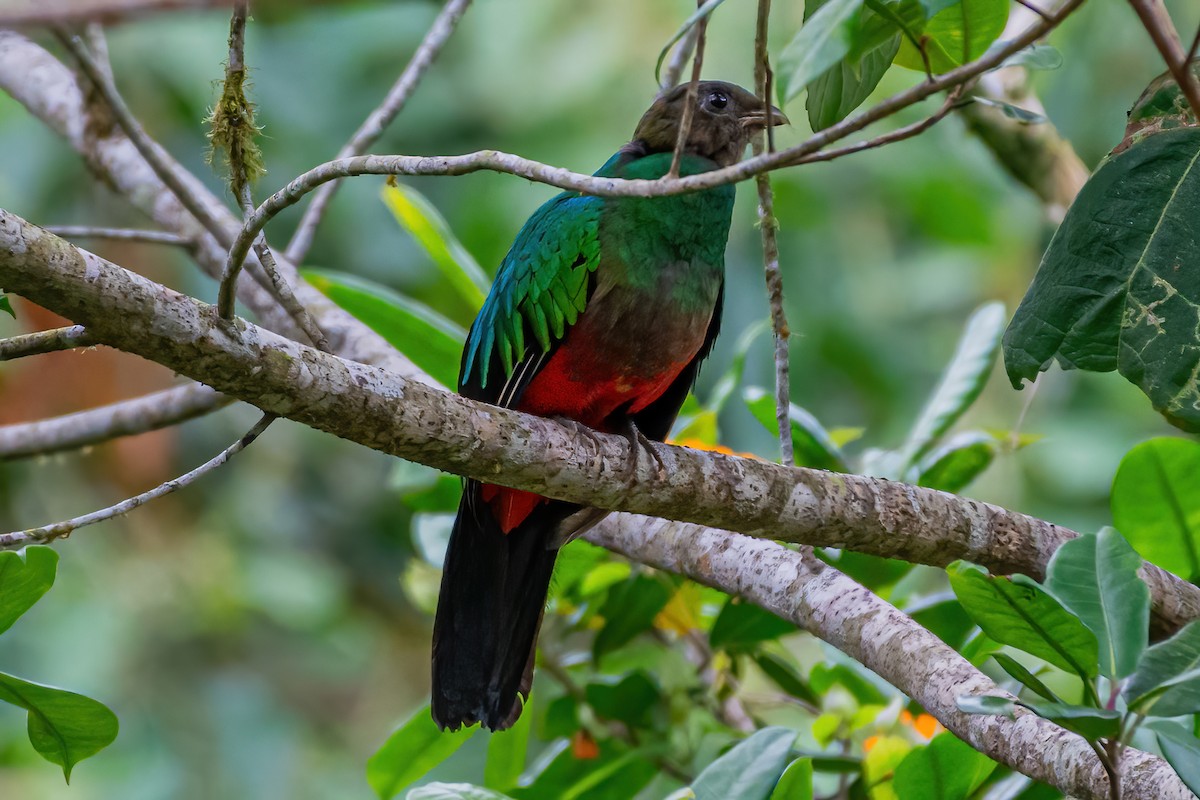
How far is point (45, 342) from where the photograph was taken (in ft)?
5.56

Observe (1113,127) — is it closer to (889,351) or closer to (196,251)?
(889,351)

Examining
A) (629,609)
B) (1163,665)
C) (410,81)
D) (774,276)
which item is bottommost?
(629,609)

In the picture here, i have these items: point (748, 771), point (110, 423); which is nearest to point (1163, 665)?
point (748, 771)

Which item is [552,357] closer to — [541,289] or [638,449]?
[541,289]

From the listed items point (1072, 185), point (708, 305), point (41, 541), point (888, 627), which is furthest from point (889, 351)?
point (41, 541)

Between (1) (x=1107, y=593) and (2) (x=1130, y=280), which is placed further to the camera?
(2) (x=1130, y=280)

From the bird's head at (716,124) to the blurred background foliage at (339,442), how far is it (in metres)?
2.17

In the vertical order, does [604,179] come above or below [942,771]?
above

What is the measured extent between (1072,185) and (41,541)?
3.16m

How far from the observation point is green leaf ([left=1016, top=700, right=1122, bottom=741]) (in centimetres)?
A: 150

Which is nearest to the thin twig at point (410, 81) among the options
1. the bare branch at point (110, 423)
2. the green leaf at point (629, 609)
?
the bare branch at point (110, 423)

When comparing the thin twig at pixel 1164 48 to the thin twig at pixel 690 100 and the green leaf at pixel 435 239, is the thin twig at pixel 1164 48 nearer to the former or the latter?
the thin twig at pixel 690 100

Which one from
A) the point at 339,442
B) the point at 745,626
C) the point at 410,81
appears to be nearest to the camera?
the point at 745,626

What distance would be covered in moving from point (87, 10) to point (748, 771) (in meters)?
1.55
